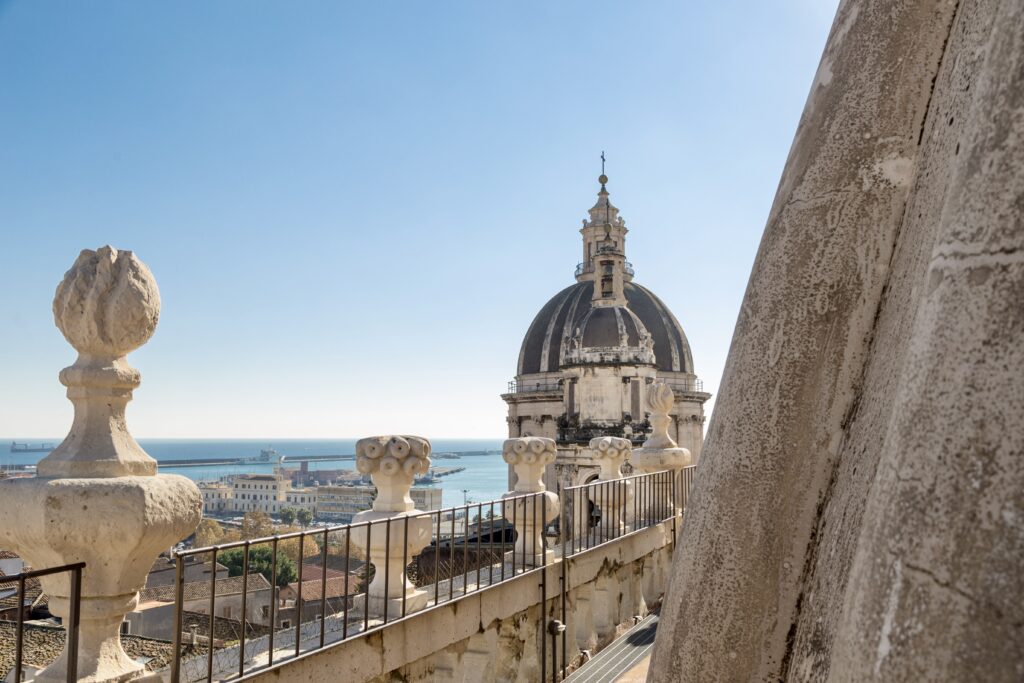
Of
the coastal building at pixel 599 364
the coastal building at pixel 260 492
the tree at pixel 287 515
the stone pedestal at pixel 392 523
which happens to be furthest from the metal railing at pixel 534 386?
the coastal building at pixel 260 492

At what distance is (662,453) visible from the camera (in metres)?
8.60

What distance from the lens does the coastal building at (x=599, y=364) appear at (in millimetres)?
26984

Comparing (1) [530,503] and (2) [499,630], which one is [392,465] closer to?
(2) [499,630]

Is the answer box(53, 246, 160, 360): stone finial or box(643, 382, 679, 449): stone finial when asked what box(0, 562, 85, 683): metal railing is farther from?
box(643, 382, 679, 449): stone finial

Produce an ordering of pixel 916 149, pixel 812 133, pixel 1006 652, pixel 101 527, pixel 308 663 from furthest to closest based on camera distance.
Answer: pixel 308 663 < pixel 101 527 < pixel 812 133 < pixel 916 149 < pixel 1006 652

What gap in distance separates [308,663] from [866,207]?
10.1ft

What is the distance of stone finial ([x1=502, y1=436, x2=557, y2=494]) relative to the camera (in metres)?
5.91

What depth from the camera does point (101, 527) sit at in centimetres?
244

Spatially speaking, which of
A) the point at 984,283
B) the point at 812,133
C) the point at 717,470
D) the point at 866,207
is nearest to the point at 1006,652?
the point at 984,283

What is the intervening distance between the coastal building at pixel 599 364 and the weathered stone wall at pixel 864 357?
14463mm

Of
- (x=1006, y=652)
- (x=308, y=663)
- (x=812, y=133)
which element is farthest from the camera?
(x=308, y=663)

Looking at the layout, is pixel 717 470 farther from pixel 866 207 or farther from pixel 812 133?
pixel 812 133

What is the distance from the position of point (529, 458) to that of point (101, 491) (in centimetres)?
381

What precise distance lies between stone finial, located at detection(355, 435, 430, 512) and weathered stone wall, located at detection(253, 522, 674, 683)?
2.19 ft
